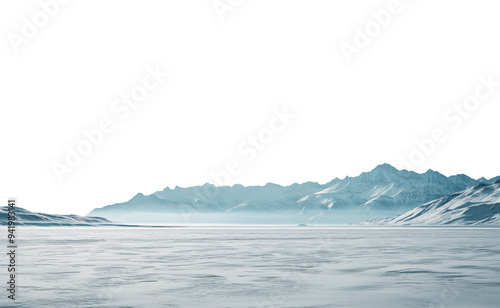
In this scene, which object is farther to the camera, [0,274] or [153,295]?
[0,274]

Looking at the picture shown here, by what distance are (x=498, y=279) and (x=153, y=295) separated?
17.2 meters

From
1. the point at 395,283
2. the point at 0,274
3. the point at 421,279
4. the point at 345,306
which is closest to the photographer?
the point at 345,306

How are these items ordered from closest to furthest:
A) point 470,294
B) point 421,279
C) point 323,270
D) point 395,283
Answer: point 470,294, point 395,283, point 421,279, point 323,270

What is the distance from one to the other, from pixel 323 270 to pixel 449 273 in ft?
23.0

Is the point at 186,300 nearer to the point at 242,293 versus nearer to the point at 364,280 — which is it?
the point at 242,293

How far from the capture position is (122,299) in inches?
800

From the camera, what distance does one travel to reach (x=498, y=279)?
86.1ft

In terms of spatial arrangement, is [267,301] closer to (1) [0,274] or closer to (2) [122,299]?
(2) [122,299]

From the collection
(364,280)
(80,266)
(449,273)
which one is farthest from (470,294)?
(80,266)

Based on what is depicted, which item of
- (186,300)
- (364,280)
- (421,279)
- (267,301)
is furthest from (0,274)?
(421,279)

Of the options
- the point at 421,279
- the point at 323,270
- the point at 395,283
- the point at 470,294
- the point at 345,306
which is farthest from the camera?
the point at 323,270

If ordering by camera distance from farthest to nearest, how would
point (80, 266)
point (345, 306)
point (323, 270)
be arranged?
point (80, 266) → point (323, 270) → point (345, 306)

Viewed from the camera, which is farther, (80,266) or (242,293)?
(80,266)

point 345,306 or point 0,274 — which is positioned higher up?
point 0,274
